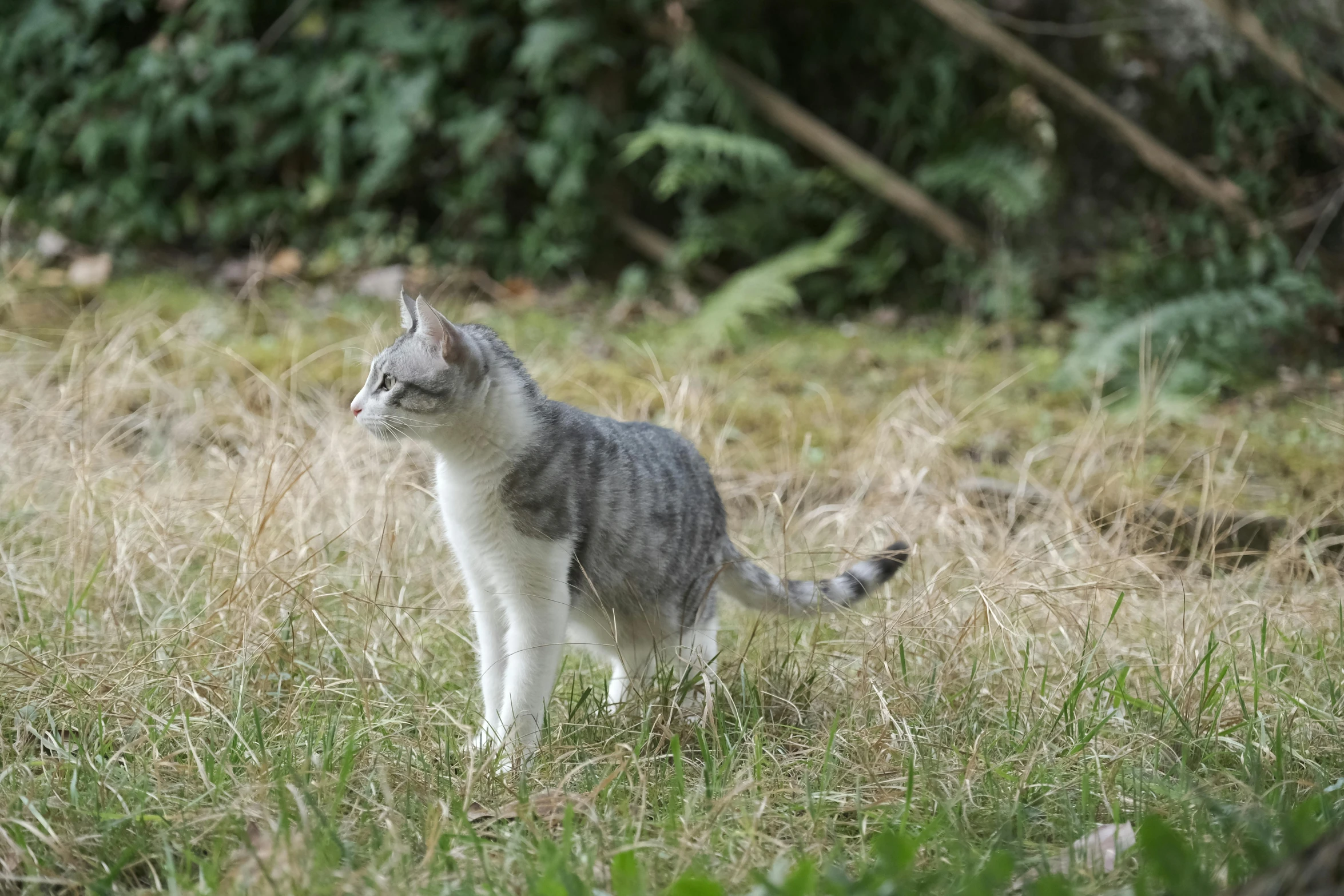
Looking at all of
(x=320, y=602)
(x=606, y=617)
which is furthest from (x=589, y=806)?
(x=320, y=602)

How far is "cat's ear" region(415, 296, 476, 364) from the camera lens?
2244 millimetres

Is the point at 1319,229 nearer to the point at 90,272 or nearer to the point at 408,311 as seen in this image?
the point at 408,311

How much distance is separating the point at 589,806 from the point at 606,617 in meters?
0.67

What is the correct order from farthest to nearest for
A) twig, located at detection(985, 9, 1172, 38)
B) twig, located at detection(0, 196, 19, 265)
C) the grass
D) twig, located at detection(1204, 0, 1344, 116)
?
twig, located at detection(985, 9, 1172, 38) → twig, located at detection(0, 196, 19, 265) → twig, located at detection(1204, 0, 1344, 116) → the grass

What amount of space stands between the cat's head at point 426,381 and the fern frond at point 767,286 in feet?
8.83

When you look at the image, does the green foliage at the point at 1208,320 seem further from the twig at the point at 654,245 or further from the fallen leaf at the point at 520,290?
the fallen leaf at the point at 520,290

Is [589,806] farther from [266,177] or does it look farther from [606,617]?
[266,177]

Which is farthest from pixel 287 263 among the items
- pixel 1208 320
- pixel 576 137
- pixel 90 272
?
pixel 1208 320

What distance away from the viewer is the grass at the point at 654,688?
178 centimetres

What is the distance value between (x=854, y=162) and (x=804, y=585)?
3.68 meters

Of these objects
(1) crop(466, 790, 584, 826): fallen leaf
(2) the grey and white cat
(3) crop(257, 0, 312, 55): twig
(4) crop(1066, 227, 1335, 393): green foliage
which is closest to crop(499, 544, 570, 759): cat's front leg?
(2) the grey and white cat

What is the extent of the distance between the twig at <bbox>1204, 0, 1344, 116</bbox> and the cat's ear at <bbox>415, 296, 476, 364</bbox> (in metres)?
4.17

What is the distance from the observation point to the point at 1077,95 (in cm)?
536

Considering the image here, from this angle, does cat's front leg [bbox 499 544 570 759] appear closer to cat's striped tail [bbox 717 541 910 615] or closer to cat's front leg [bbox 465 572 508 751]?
cat's front leg [bbox 465 572 508 751]
